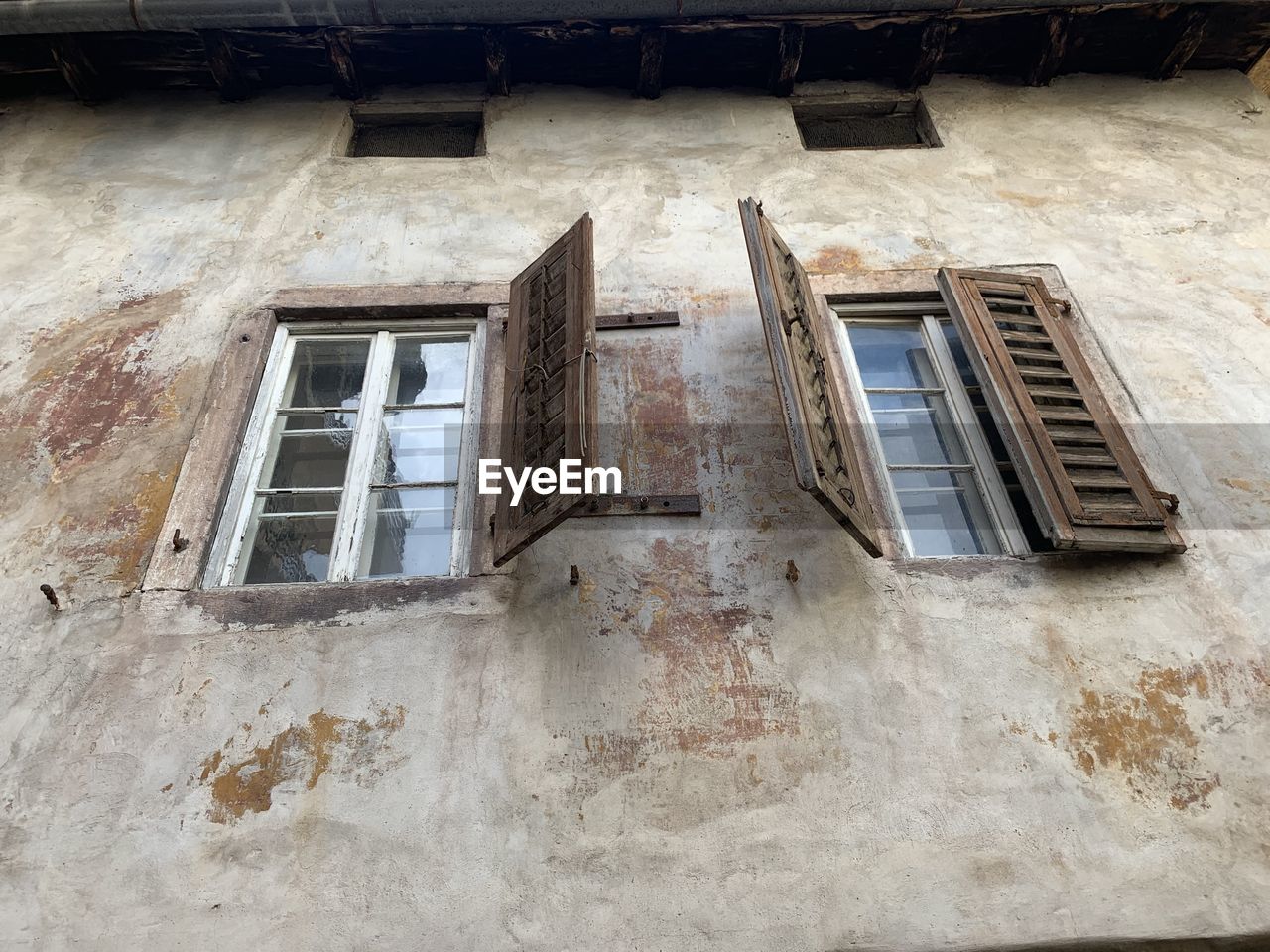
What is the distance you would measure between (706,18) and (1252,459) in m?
3.84

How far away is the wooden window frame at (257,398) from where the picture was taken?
3406 mm

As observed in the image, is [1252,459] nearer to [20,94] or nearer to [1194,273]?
[1194,273]

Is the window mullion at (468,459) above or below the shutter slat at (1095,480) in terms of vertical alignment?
above

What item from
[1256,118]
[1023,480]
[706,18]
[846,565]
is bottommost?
[846,565]

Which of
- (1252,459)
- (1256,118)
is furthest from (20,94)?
(1256,118)

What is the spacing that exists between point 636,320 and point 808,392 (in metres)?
1.22

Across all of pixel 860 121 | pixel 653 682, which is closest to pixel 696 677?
pixel 653 682

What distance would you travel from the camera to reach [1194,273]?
4.54 meters

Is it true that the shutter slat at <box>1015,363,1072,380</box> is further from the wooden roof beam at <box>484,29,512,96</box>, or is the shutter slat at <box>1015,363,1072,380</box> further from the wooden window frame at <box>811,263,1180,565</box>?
the wooden roof beam at <box>484,29,512,96</box>

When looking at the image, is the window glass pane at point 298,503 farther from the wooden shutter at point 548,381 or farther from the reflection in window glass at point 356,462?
the wooden shutter at point 548,381

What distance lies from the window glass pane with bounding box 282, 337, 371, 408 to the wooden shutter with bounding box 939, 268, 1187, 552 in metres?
2.88

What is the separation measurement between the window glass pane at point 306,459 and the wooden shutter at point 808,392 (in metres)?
1.94

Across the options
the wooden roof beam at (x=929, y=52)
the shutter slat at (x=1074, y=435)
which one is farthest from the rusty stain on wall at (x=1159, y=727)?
the wooden roof beam at (x=929, y=52)

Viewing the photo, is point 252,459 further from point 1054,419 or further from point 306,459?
point 1054,419
